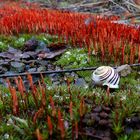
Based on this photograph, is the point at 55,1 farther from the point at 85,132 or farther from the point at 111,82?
the point at 85,132

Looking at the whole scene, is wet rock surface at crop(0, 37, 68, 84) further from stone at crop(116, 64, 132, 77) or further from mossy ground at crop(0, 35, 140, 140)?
mossy ground at crop(0, 35, 140, 140)

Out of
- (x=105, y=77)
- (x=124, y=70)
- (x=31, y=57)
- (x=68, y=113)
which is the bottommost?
(x=31, y=57)

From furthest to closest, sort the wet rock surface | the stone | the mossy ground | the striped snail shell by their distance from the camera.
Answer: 1. the wet rock surface
2. the stone
3. the striped snail shell
4. the mossy ground

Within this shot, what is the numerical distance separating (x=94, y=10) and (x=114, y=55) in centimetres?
891

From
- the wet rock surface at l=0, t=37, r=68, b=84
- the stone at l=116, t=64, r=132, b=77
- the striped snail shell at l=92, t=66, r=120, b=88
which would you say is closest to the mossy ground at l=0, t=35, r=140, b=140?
the striped snail shell at l=92, t=66, r=120, b=88

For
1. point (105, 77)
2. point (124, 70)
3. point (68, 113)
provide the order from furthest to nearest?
1. point (124, 70)
2. point (105, 77)
3. point (68, 113)

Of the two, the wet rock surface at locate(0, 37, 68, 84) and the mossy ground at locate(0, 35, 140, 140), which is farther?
the wet rock surface at locate(0, 37, 68, 84)

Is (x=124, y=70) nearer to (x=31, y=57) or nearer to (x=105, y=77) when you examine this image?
(x=105, y=77)

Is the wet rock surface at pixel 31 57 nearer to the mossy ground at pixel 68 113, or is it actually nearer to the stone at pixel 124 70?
the stone at pixel 124 70

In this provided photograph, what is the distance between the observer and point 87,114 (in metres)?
3.96

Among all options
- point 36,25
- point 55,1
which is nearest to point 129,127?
point 36,25

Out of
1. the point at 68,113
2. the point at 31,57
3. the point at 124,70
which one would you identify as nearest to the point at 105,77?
the point at 124,70

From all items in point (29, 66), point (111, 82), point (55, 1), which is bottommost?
point (55, 1)

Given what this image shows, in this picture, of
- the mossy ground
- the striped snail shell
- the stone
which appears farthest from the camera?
the stone
